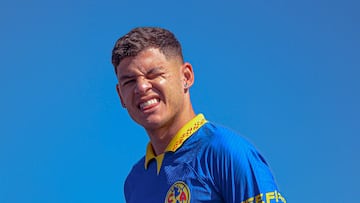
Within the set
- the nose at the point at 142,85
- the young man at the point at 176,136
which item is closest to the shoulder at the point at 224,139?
the young man at the point at 176,136

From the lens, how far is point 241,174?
13.7 ft

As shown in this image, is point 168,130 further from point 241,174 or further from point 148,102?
point 241,174

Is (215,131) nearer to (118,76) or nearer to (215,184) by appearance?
(215,184)

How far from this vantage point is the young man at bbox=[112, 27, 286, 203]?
4234 mm

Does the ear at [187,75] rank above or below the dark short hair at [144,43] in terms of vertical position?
below

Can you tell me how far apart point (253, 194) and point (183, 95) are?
1137 millimetres

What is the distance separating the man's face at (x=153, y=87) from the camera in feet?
15.2

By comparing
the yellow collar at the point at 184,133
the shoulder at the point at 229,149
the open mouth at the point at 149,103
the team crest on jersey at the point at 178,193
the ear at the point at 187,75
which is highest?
the ear at the point at 187,75

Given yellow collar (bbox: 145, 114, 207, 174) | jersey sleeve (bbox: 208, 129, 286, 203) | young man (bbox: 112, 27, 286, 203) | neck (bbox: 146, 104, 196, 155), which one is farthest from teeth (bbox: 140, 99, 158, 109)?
jersey sleeve (bbox: 208, 129, 286, 203)

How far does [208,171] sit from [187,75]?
96 cm

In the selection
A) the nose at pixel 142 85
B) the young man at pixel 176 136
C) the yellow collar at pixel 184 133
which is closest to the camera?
the young man at pixel 176 136

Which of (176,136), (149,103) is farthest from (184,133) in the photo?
(149,103)

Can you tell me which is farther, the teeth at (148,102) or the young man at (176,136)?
the teeth at (148,102)

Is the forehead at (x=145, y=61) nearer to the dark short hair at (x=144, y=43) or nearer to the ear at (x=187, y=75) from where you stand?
the dark short hair at (x=144, y=43)
